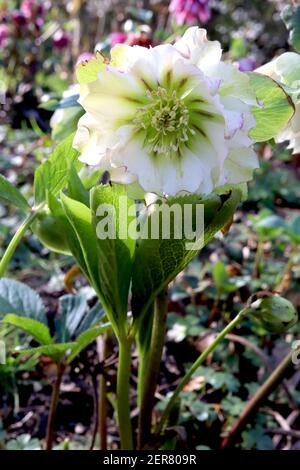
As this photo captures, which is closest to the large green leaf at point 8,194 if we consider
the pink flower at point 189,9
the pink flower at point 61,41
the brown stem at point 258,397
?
the brown stem at point 258,397

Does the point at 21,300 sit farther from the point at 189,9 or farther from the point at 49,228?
the point at 189,9

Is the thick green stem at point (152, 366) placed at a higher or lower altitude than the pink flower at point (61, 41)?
lower

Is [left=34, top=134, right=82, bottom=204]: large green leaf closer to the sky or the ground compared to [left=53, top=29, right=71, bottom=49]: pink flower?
closer to the ground

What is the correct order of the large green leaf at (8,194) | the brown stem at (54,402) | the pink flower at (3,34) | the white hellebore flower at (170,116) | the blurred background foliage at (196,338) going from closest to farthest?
1. the white hellebore flower at (170,116)
2. the large green leaf at (8,194)
3. the brown stem at (54,402)
4. the blurred background foliage at (196,338)
5. the pink flower at (3,34)

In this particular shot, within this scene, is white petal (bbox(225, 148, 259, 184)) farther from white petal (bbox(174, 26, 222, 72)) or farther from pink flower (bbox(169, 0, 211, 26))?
pink flower (bbox(169, 0, 211, 26))

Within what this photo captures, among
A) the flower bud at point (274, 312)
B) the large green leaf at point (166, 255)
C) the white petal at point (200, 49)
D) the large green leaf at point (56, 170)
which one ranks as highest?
the white petal at point (200, 49)

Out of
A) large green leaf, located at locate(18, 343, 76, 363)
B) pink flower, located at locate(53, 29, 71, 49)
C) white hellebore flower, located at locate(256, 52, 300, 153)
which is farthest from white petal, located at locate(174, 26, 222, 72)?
pink flower, located at locate(53, 29, 71, 49)

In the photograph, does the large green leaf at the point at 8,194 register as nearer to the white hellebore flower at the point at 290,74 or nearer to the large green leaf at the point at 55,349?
the large green leaf at the point at 55,349

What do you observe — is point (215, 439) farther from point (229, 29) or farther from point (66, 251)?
point (229, 29)
